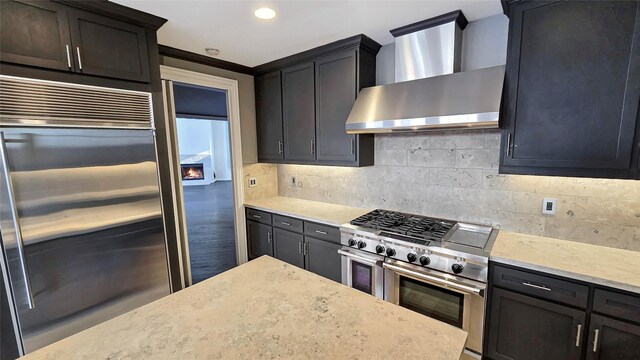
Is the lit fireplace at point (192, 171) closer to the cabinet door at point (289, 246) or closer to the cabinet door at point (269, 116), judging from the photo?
the cabinet door at point (269, 116)

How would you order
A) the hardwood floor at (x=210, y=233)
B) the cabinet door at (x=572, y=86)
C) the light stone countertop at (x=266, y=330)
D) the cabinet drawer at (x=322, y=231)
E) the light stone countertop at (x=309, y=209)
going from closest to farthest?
the light stone countertop at (x=266, y=330), the cabinet door at (x=572, y=86), the cabinet drawer at (x=322, y=231), the light stone countertop at (x=309, y=209), the hardwood floor at (x=210, y=233)

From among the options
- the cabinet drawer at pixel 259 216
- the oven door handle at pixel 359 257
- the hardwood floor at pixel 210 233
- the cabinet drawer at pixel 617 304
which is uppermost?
the cabinet drawer at pixel 259 216

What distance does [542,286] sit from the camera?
155 centimetres

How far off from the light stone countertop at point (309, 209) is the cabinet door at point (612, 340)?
1660 mm

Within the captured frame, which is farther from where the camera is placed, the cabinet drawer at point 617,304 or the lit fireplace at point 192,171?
the lit fireplace at point 192,171

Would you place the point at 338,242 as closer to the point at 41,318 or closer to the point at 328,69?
the point at 328,69

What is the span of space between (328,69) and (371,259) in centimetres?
181

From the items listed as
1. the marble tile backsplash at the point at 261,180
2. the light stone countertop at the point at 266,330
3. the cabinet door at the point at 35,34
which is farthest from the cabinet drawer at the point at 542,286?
the cabinet door at the point at 35,34

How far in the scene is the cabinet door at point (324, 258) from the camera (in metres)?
2.51

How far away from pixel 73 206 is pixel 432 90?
264 cm

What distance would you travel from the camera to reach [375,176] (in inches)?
110

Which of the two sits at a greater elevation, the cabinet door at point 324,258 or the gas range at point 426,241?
the gas range at point 426,241

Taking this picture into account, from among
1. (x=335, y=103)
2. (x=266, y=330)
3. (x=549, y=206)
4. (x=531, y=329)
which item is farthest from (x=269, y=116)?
(x=531, y=329)

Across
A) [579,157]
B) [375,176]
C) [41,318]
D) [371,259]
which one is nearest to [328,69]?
[375,176]
